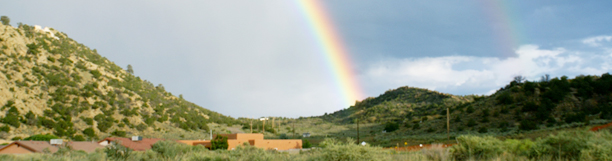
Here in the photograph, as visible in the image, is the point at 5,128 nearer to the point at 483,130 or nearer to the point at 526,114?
the point at 483,130

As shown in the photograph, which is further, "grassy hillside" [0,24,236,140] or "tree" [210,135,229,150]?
"grassy hillside" [0,24,236,140]

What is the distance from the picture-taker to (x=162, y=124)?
6575 centimetres

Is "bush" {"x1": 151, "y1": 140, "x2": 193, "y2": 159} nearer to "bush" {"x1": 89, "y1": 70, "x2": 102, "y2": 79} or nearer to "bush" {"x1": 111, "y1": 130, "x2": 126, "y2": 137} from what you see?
"bush" {"x1": 111, "y1": 130, "x2": 126, "y2": 137}

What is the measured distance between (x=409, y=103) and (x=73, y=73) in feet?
263

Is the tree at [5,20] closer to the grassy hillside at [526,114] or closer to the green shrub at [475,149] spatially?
the grassy hillside at [526,114]

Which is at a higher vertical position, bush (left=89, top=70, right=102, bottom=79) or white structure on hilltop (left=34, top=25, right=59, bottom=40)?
white structure on hilltop (left=34, top=25, right=59, bottom=40)

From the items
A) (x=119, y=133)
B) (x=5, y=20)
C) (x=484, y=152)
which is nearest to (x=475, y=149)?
(x=484, y=152)

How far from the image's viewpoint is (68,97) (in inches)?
2165

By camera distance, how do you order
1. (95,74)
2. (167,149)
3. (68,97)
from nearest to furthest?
(167,149), (68,97), (95,74)

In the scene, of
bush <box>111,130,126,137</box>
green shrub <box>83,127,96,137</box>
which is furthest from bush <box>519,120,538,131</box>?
green shrub <box>83,127,96,137</box>

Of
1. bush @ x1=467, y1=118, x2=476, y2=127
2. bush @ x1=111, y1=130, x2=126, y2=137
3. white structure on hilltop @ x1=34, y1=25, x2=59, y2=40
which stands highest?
white structure on hilltop @ x1=34, y1=25, x2=59, y2=40

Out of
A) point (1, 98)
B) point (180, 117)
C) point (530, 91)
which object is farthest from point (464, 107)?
point (1, 98)

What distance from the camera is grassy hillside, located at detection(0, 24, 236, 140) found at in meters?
47.7

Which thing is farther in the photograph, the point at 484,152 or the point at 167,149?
the point at 167,149
